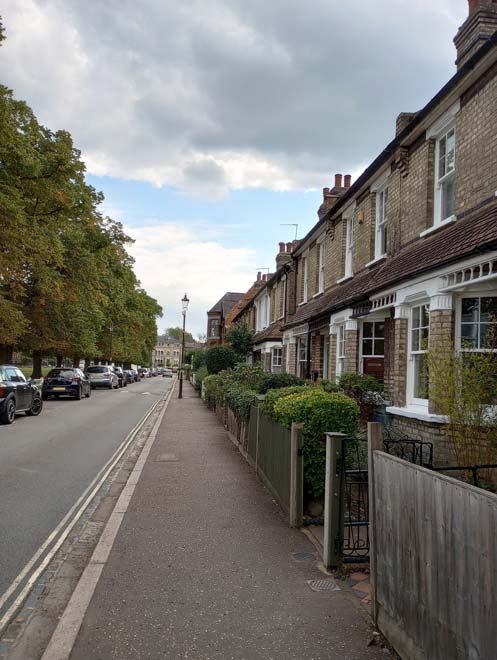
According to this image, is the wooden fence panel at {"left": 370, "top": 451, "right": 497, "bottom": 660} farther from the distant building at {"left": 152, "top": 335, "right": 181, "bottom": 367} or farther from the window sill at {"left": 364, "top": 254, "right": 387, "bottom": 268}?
the distant building at {"left": 152, "top": 335, "right": 181, "bottom": 367}

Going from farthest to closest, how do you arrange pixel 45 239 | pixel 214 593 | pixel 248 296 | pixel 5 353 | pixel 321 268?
1. pixel 248 296
2. pixel 5 353
3. pixel 45 239
4. pixel 321 268
5. pixel 214 593

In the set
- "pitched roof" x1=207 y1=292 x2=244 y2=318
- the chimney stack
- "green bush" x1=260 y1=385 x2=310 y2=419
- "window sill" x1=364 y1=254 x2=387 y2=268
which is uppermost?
"pitched roof" x1=207 y1=292 x2=244 y2=318

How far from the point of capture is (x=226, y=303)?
76.4 metres

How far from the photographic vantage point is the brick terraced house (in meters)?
7.88

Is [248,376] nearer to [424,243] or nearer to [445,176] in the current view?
[424,243]

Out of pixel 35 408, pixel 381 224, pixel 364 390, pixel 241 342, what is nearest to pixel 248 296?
pixel 241 342

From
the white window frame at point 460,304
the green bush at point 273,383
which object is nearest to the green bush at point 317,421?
the white window frame at point 460,304

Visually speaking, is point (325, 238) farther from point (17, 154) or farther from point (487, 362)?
point (487, 362)

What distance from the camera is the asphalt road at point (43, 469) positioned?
5.49m

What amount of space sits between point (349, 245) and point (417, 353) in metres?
6.47

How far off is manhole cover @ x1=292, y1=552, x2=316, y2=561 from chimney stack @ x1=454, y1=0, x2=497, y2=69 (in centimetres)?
834

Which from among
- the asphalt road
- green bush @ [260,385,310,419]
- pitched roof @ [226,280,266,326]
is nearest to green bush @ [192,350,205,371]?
pitched roof @ [226,280,266,326]

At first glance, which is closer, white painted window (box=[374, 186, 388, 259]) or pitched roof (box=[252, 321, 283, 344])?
white painted window (box=[374, 186, 388, 259])

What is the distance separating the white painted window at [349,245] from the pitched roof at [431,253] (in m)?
1.32
